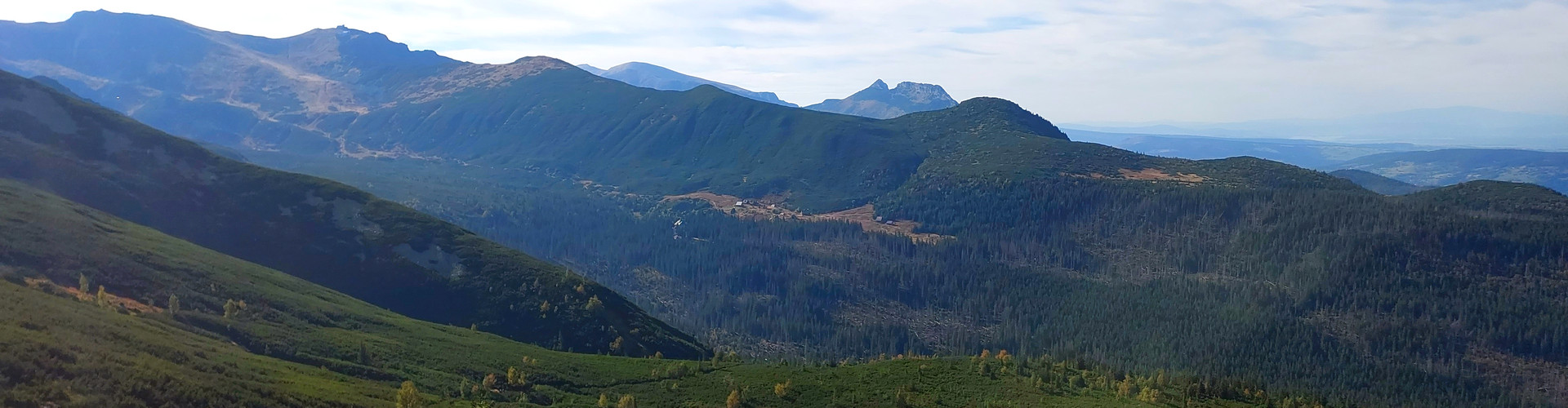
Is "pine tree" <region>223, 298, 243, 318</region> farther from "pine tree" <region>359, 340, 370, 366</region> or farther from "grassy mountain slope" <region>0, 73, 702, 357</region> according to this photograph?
"grassy mountain slope" <region>0, 73, 702, 357</region>

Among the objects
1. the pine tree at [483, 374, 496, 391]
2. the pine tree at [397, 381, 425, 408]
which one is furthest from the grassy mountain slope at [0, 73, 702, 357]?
the pine tree at [397, 381, 425, 408]

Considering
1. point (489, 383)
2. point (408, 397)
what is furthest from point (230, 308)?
point (408, 397)

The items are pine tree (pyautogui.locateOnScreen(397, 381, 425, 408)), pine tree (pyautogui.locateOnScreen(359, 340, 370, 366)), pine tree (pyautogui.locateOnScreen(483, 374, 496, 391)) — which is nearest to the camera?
pine tree (pyautogui.locateOnScreen(397, 381, 425, 408))

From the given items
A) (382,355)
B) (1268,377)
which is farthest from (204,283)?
→ (1268,377)

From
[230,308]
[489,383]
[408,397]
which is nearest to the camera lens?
[408,397]

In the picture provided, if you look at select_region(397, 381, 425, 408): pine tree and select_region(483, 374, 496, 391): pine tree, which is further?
select_region(483, 374, 496, 391): pine tree

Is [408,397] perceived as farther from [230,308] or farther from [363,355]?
[230,308]
